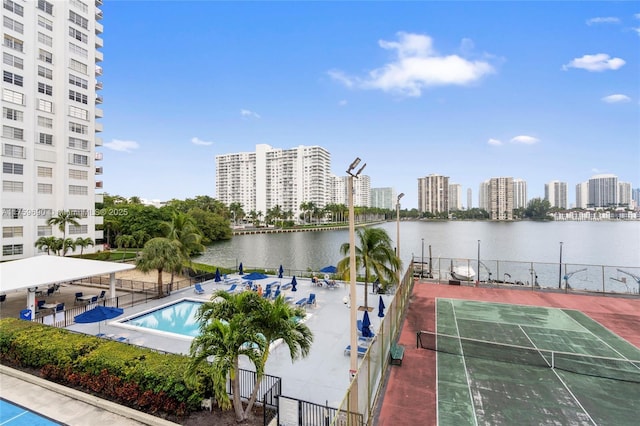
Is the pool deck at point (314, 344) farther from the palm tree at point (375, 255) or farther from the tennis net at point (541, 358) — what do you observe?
the tennis net at point (541, 358)

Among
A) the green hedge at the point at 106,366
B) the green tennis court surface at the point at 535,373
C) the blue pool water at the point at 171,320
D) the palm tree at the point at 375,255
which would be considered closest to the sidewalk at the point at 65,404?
the green hedge at the point at 106,366

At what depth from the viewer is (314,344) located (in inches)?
579

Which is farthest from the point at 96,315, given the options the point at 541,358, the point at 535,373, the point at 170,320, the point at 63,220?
the point at 63,220

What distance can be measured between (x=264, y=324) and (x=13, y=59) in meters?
51.4

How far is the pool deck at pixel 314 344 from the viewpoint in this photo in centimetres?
1104

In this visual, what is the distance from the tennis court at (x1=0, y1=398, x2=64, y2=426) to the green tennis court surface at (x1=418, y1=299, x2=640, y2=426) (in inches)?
456

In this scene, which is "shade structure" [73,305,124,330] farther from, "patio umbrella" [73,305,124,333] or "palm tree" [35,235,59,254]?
"palm tree" [35,235,59,254]

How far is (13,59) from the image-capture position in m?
38.4

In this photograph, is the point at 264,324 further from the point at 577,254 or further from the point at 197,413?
the point at 577,254

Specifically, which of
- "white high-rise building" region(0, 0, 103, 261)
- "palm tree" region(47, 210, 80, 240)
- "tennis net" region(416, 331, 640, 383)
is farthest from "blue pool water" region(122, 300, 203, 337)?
"white high-rise building" region(0, 0, 103, 261)

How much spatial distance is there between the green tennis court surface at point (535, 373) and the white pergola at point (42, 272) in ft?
63.9

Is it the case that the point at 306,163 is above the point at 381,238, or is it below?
above

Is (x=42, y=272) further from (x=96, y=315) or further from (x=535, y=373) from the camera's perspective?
(x=535, y=373)

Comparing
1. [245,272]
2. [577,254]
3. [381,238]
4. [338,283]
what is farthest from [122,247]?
[577,254]
